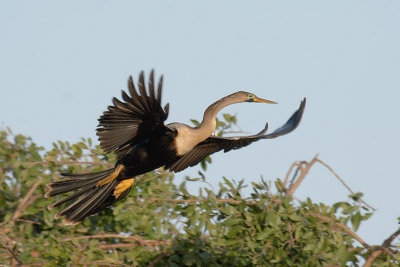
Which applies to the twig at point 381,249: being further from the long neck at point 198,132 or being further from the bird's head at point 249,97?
the bird's head at point 249,97

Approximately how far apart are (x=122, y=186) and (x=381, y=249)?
8.24ft

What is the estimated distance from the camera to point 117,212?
566 cm

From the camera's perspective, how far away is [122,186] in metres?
5.88

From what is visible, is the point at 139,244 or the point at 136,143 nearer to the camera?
the point at 139,244

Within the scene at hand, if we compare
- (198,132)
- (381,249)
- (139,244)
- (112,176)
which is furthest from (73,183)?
(381,249)

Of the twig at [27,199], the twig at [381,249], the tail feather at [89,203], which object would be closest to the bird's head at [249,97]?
the tail feather at [89,203]

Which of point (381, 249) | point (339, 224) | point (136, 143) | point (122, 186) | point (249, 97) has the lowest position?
point (381, 249)

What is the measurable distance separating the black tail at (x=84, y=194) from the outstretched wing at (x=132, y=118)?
1.72ft

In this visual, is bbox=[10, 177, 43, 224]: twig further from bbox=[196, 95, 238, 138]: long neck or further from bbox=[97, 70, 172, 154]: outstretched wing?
bbox=[196, 95, 238, 138]: long neck

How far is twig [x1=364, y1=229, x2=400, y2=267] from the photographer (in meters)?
4.29

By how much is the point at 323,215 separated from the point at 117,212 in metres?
1.84

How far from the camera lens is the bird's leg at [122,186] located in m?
5.84

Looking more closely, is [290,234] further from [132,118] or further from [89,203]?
[89,203]

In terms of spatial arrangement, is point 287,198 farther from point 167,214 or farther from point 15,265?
point 15,265
